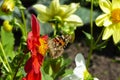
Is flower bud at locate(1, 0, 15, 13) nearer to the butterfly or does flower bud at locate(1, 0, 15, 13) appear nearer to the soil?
the butterfly

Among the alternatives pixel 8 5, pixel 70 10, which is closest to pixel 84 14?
pixel 70 10

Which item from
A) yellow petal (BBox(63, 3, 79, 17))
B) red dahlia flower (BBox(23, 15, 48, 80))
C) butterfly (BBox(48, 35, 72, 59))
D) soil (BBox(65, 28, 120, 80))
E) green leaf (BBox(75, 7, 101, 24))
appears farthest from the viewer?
green leaf (BBox(75, 7, 101, 24))

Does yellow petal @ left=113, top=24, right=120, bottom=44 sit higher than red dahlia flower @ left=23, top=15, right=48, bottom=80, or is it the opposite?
red dahlia flower @ left=23, top=15, right=48, bottom=80

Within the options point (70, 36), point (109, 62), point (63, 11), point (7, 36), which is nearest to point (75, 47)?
Result: point (109, 62)

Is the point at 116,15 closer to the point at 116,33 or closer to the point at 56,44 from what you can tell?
the point at 116,33

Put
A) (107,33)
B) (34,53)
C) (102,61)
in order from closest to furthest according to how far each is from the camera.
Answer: (34,53)
(107,33)
(102,61)

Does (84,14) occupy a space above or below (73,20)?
below

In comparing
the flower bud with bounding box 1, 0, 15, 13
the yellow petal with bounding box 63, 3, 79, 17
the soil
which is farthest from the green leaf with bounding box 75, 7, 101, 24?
the flower bud with bounding box 1, 0, 15, 13
